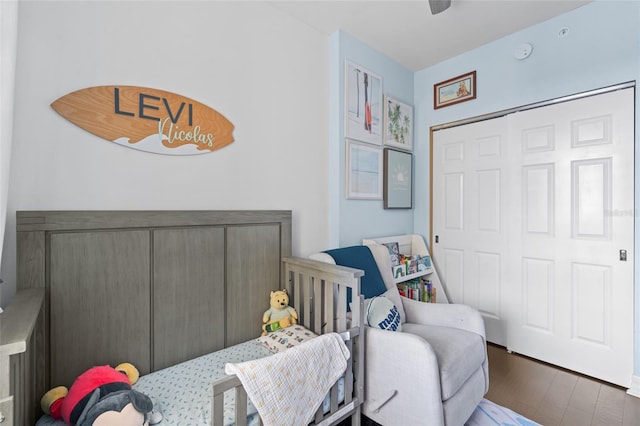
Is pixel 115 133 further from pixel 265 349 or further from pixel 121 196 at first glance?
pixel 265 349

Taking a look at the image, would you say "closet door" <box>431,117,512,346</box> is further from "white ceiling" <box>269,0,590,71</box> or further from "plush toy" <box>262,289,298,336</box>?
"plush toy" <box>262,289,298,336</box>

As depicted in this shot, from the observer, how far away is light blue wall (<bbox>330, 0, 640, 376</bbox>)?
2006 mm

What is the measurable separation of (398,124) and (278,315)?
2.13m

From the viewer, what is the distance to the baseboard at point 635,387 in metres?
1.91

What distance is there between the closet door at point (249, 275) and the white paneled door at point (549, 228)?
1.87m

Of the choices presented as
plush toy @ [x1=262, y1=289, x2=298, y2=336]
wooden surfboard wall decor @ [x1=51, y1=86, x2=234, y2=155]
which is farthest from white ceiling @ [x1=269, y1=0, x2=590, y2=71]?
plush toy @ [x1=262, y1=289, x2=298, y2=336]

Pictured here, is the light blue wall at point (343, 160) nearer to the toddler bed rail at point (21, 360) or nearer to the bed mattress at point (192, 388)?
the bed mattress at point (192, 388)

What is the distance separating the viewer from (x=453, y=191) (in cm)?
289

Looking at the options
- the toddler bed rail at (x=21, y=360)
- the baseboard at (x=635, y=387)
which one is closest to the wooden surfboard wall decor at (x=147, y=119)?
the toddler bed rail at (x=21, y=360)

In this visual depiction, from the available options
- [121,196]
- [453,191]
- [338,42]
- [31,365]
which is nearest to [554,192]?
[453,191]

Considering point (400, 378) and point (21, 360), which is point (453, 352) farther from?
point (21, 360)

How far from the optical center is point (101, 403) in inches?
38.8

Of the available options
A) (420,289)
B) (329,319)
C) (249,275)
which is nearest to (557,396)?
(420,289)

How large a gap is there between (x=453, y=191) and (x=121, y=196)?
2700 millimetres
